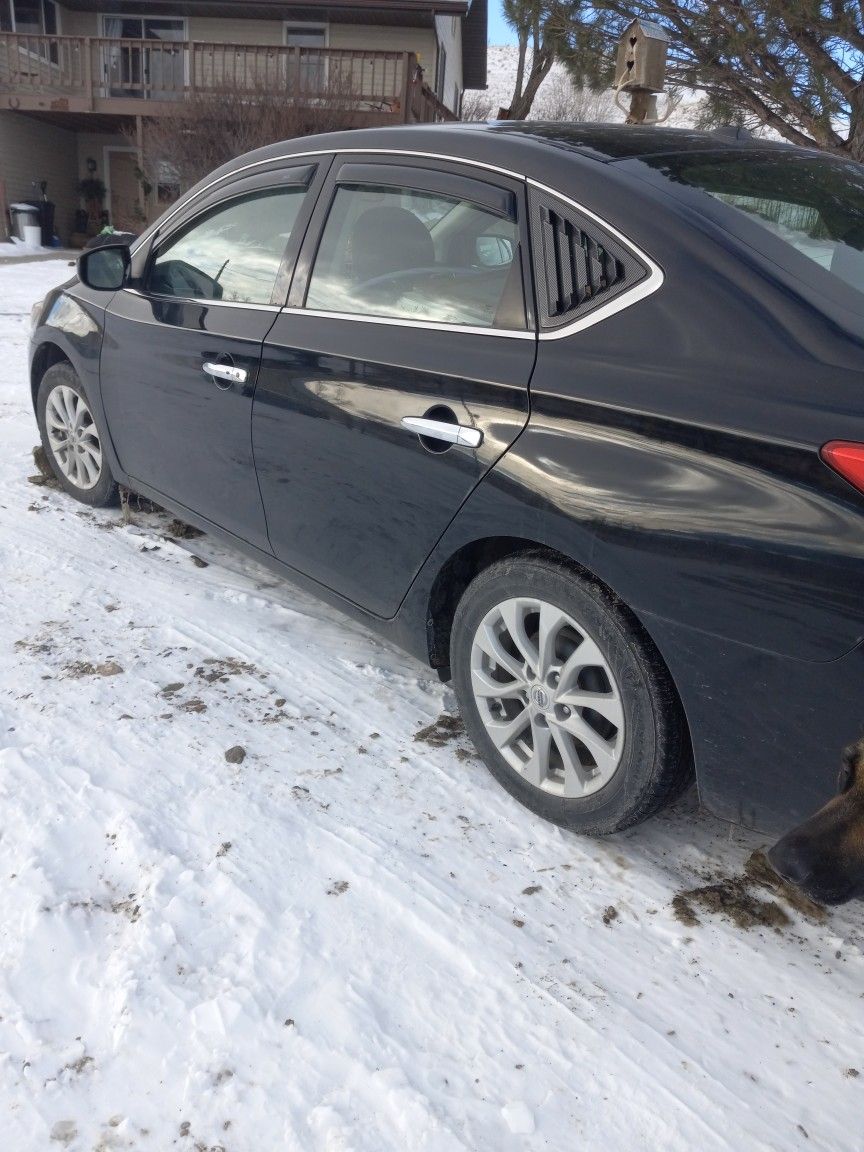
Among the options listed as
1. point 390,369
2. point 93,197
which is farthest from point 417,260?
point 93,197

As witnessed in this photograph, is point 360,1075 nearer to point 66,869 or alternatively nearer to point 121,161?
point 66,869

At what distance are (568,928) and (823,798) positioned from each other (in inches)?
27.7

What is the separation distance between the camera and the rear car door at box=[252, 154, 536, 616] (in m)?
2.58

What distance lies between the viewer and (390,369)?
9.16 feet

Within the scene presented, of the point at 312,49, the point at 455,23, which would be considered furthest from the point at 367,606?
the point at 455,23

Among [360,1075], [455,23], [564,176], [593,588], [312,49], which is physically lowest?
[360,1075]

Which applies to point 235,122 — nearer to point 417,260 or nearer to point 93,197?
point 93,197

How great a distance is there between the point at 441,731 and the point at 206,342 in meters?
1.69

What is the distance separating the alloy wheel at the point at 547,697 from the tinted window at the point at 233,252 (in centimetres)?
157

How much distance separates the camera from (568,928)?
7.68 ft

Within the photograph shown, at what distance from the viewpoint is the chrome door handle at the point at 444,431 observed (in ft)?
8.34

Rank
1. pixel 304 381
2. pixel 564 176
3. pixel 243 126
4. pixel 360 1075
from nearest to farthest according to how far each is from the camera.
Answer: pixel 360 1075
pixel 564 176
pixel 304 381
pixel 243 126

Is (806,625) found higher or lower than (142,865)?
higher

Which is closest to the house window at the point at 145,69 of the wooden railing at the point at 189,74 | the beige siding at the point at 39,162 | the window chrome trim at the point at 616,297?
the wooden railing at the point at 189,74
